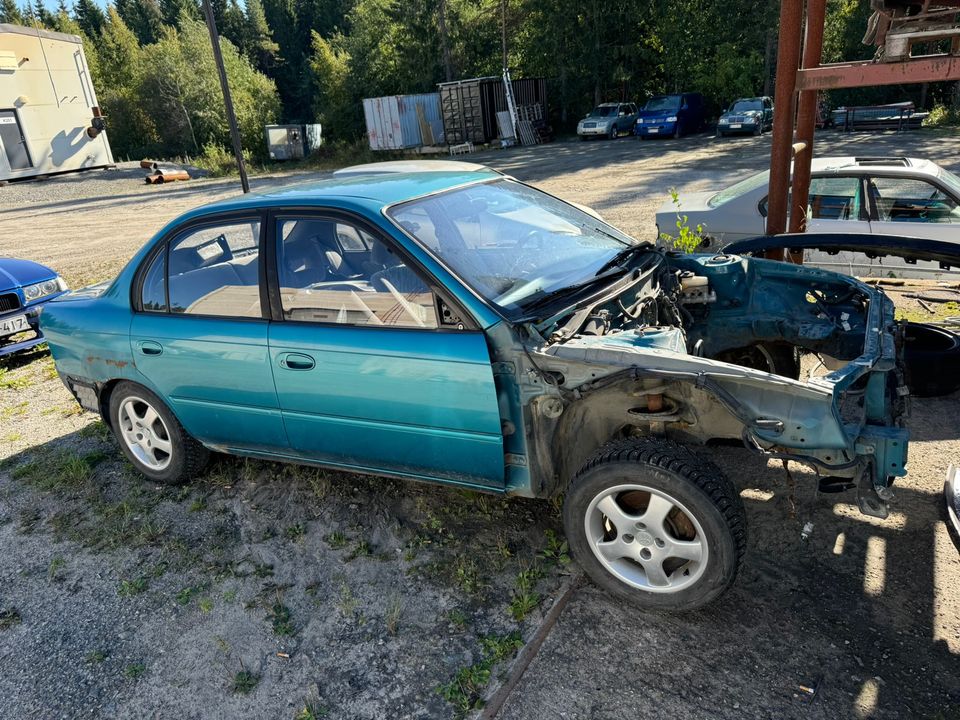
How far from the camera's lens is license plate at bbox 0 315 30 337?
6879mm

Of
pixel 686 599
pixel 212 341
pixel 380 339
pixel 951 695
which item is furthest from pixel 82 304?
pixel 951 695

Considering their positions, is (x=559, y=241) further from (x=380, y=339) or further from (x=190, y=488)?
(x=190, y=488)

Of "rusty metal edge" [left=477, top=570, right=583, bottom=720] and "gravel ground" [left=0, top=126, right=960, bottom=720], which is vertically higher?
"rusty metal edge" [left=477, top=570, right=583, bottom=720]

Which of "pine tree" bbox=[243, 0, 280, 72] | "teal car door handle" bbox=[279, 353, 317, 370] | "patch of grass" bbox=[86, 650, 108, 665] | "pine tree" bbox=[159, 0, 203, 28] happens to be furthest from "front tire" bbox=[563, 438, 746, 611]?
"pine tree" bbox=[159, 0, 203, 28]

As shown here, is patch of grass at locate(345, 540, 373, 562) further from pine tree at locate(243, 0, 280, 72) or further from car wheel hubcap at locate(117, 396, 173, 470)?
pine tree at locate(243, 0, 280, 72)

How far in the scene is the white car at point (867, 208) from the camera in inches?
259

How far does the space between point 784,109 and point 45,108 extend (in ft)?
108

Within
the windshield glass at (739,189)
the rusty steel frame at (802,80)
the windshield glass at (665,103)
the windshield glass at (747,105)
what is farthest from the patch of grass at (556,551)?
the windshield glass at (665,103)

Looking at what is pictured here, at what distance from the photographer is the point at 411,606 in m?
3.24

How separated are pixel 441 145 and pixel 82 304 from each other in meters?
29.1

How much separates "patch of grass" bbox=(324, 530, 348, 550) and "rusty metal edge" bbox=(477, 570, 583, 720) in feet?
3.91

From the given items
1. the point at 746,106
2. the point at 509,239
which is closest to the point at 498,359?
the point at 509,239

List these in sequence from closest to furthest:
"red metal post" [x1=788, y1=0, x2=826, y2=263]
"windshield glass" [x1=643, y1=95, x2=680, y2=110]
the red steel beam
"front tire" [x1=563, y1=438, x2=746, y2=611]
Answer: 1. "front tire" [x1=563, y1=438, x2=746, y2=611]
2. the red steel beam
3. "red metal post" [x1=788, y1=0, x2=826, y2=263]
4. "windshield glass" [x1=643, y1=95, x2=680, y2=110]

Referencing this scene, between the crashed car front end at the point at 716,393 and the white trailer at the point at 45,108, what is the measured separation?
3251cm
